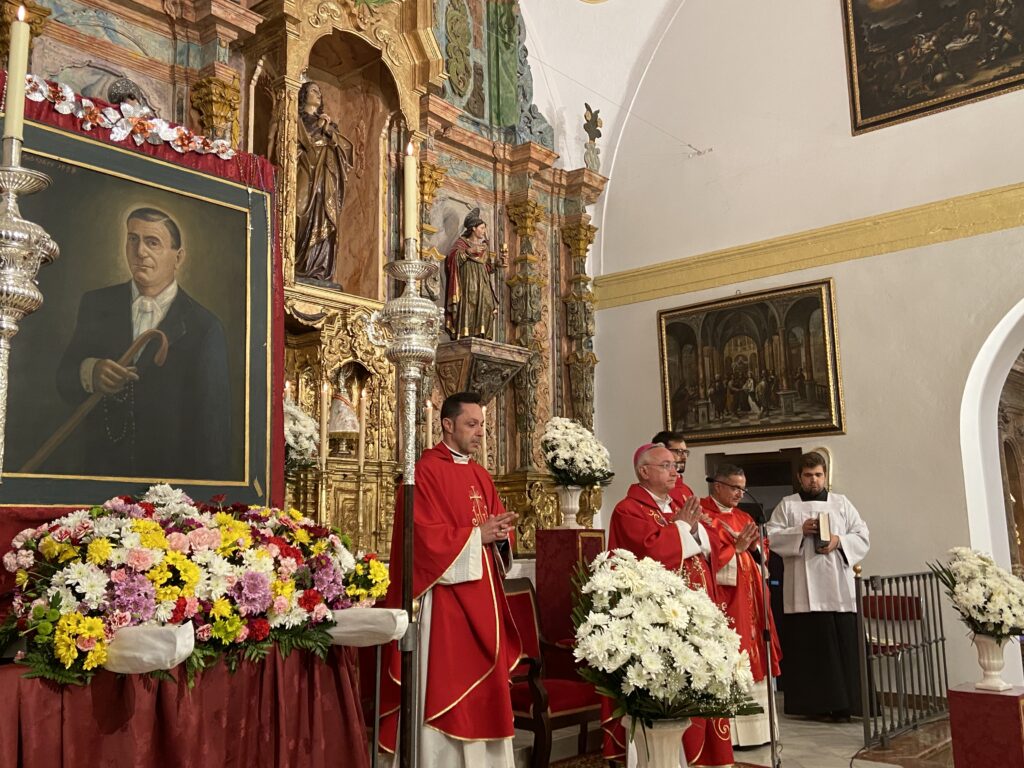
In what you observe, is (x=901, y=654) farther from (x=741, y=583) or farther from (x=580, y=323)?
(x=580, y=323)

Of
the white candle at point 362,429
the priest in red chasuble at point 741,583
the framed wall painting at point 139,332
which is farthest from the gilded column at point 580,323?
the framed wall painting at point 139,332

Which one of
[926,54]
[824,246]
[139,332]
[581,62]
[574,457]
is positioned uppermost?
[581,62]

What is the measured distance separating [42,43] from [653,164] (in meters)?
7.10

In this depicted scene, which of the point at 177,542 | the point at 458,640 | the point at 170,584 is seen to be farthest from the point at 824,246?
the point at 170,584

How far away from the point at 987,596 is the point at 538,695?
2.85 metres

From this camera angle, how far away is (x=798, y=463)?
33.2 feet

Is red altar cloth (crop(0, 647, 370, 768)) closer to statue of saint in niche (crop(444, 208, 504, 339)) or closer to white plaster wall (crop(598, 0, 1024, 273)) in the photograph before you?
statue of saint in niche (crop(444, 208, 504, 339))

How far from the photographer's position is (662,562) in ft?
18.5

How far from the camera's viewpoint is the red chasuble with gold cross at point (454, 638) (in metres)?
4.82

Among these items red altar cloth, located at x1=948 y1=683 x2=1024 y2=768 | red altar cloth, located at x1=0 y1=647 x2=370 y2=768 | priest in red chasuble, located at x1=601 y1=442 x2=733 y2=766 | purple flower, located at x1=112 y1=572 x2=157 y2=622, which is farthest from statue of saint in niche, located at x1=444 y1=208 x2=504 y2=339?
purple flower, located at x1=112 y1=572 x2=157 y2=622

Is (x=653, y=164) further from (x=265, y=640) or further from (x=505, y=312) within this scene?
(x=265, y=640)

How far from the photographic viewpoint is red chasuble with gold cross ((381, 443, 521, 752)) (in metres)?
4.82

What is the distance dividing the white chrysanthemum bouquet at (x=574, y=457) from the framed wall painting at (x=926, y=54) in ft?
15.9

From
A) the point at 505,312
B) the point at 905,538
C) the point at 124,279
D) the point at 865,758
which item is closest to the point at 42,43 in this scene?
the point at 124,279
